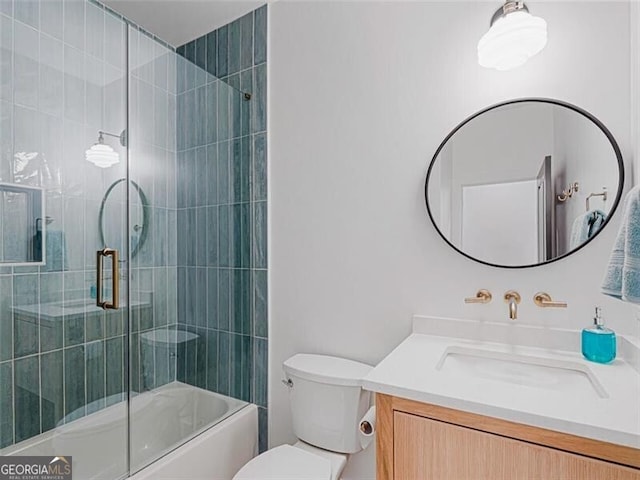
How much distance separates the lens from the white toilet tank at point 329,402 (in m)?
1.37

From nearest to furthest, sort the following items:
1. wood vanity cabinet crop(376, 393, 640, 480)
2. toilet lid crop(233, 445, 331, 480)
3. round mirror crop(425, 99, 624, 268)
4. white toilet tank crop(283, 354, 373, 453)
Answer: wood vanity cabinet crop(376, 393, 640, 480) → round mirror crop(425, 99, 624, 268) → toilet lid crop(233, 445, 331, 480) → white toilet tank crop(283, 354, 373, 453)

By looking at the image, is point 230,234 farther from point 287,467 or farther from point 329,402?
point 287,467

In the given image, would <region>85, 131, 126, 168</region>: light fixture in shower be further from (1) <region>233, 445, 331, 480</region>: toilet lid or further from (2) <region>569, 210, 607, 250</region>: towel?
(2) <region>569, 210, 607, 250</region>: towel

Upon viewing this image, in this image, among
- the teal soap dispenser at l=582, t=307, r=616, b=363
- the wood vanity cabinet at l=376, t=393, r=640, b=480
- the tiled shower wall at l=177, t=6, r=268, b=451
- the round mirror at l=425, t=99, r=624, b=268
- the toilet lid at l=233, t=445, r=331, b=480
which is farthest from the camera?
the tiled shower wall at l=177, t=6, r=268, b=451

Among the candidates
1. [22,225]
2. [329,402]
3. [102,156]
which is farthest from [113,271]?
Answer: [329,402]

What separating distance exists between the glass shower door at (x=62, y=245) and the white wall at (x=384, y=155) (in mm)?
694

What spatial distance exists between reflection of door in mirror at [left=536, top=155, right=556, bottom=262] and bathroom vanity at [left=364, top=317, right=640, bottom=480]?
27 centimetres

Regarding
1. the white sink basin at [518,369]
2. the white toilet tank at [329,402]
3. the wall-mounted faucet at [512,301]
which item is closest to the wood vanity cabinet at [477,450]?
the white sink basin at [518,369]

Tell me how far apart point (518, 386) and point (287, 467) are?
85 cm

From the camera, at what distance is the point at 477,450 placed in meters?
0.86

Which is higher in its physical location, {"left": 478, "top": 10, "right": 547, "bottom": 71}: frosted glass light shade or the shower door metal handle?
{"left": 478, "top": 10, "right": 547, "bottom": 71}: frosted glass light shade

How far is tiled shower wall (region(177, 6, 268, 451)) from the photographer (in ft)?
5.80

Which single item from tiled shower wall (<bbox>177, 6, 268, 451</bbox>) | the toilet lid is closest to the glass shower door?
tiled shower wall (<bbox>177, 6, 268, 451</bbox>)

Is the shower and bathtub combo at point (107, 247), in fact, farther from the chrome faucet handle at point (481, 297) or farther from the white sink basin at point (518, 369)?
the chrome faucet handle at point (481, 297)
